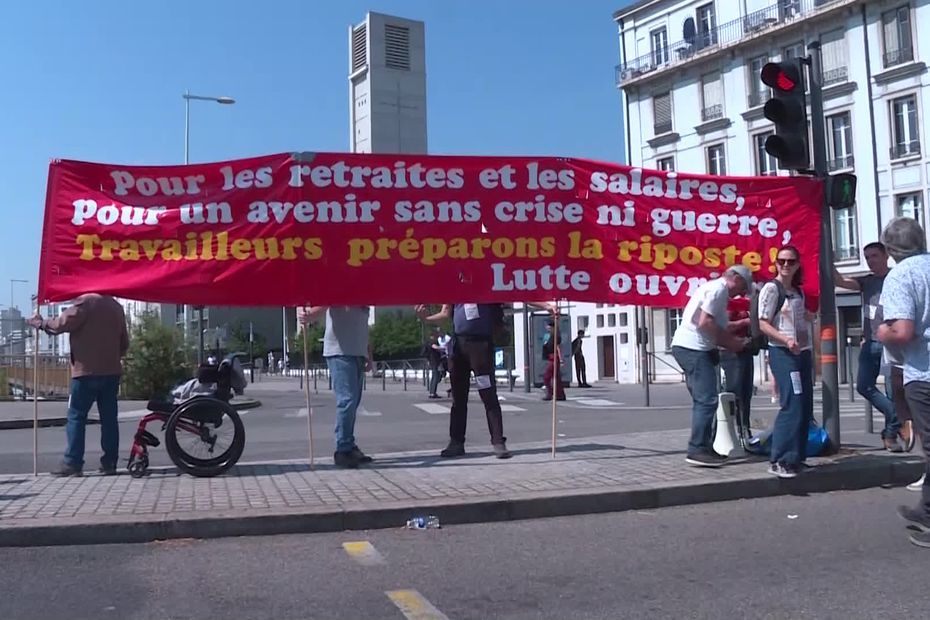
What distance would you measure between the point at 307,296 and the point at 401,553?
10.3 ft

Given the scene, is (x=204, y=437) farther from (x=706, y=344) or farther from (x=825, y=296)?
(x=825, y=296)

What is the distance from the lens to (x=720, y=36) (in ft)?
137

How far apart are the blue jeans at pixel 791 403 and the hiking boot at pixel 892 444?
68.7 inches

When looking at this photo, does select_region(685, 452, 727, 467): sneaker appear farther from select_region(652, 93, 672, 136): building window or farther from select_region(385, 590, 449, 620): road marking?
select_region(652, 93, 672, 136): building window

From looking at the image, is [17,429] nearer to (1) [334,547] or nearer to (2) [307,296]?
(2) [307,296]

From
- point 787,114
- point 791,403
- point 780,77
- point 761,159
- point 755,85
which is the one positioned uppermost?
point 755,85

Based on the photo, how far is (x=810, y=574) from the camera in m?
5.32

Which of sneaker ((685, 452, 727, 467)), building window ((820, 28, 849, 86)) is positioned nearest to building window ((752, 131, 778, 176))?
building window ((820, 28, 849, 86))

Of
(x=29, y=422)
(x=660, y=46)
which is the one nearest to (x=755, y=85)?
(x=660, y=46)

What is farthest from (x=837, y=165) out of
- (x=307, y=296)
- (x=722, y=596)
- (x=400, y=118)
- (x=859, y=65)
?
(x=400, y=118)

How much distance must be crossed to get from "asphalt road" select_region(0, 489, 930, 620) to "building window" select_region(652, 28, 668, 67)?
40.4 meters

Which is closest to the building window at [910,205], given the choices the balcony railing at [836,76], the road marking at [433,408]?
the balcony railing at [836,76]

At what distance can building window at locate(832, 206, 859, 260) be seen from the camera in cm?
3750

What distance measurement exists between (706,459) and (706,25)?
126ft
